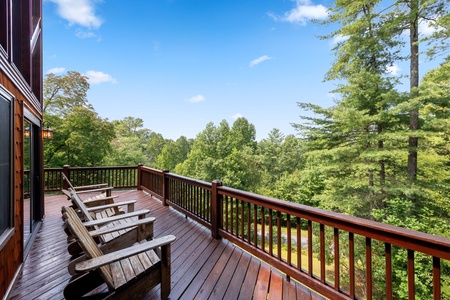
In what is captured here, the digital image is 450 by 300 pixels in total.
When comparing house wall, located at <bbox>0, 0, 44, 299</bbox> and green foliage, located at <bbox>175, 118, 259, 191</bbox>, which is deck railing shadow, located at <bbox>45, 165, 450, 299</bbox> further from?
green foliage, located at <bbox>175, 118, 259, 191</bbox>

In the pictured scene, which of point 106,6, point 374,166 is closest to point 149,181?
point 106,6

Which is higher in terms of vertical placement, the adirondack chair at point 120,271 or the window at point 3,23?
the window at point 3,23

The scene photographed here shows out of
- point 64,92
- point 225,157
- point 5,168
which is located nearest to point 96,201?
point 5,168

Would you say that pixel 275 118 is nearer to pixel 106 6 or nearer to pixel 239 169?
pixel 239 169

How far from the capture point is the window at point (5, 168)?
194cm

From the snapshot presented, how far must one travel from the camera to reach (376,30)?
9.26 m

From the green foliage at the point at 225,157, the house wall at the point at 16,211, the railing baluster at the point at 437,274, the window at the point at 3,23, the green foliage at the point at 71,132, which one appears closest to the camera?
the railing baluster at the point at 437,274

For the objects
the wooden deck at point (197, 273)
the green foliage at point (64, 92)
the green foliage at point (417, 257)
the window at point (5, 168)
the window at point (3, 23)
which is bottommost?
the green foliage at point (417, 257)

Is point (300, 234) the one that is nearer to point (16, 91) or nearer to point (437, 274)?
point (437, 274)

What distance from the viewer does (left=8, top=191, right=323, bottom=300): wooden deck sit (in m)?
1.98

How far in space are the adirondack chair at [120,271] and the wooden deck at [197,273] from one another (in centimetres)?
35

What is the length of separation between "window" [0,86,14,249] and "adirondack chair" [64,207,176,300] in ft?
2.94

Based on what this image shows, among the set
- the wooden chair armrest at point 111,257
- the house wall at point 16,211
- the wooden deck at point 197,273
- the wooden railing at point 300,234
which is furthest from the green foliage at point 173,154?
the wooden chair armrest at point 111,257

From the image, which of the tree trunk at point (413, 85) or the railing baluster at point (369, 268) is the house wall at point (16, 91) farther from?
the tree trunk at point (413, 85)
